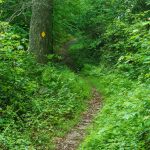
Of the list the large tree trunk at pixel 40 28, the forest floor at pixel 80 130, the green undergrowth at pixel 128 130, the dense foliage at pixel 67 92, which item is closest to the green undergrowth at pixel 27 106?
the dense foliage at pixel 67 92

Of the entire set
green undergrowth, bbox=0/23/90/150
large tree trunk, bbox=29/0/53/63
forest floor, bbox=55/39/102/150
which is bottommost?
forest floor, bbox=55/39/102/150

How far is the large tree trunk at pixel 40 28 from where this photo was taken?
48.2ft

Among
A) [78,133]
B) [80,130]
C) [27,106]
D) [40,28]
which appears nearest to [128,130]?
[78,133]

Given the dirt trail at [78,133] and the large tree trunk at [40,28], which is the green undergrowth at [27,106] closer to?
the dirt trail at [78,133]

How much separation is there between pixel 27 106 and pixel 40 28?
5470mm

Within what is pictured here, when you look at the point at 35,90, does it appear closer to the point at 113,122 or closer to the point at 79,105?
the point at 79,105

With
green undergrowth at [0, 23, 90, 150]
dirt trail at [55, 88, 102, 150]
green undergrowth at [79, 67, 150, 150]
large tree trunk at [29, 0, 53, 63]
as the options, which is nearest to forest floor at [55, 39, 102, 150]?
dirt trail at [55, 88, 102, 150]

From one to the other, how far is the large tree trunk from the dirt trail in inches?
148

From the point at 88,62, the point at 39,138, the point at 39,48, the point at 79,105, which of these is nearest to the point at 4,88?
the point at 39,138

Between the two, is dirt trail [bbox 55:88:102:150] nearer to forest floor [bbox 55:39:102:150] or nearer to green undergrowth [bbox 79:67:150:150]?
forest floor [bbox 55:39:102:150]

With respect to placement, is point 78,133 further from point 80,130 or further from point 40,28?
point 40,28

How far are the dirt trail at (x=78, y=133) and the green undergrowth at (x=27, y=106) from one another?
0.19 m

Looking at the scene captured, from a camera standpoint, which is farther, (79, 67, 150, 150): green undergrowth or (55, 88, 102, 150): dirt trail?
(55, 88, 102, 150): dirt trail

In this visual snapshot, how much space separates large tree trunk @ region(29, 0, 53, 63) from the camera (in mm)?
14695
